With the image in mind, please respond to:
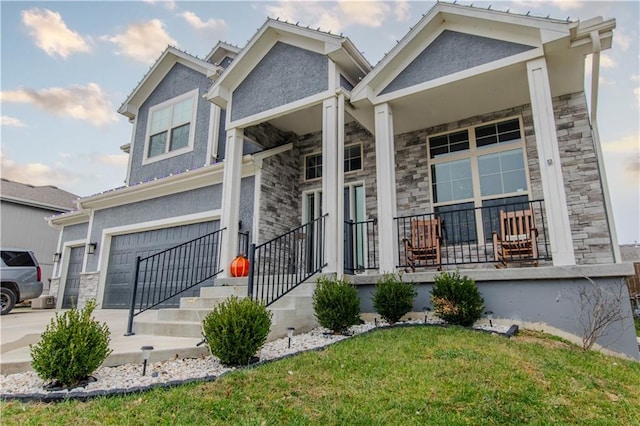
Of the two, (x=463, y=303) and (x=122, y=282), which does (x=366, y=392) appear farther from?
(x=122, y=282)

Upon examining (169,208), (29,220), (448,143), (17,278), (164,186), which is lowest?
(17,278)

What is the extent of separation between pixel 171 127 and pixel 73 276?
568 centimetres

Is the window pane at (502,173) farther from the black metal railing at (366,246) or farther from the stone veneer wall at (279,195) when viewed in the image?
the stone veneer wall at (279,195)

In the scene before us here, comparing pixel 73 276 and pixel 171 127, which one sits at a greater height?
pixel 171 127

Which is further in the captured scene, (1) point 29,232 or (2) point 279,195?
(1) point 29,232

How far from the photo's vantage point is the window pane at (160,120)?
1065 centimetres

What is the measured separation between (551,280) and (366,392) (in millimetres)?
3277

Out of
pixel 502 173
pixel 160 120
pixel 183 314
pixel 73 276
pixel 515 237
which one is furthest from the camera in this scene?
pixel 73 276

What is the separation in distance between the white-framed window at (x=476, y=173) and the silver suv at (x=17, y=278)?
32.9ft

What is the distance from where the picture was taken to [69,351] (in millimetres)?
3008

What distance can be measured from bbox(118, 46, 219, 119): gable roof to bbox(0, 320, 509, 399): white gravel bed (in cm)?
825

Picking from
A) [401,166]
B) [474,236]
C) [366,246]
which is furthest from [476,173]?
[366,246]

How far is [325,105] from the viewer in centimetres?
619

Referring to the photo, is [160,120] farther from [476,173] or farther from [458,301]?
[458,301]
